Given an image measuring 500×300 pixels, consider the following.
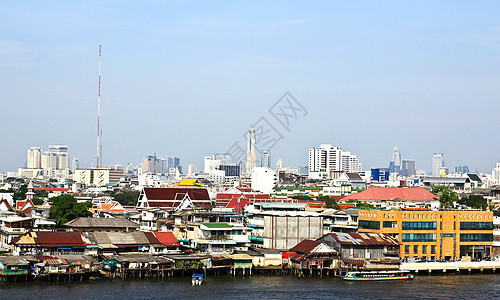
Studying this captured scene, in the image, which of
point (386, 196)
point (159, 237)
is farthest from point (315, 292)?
point (386, 196)

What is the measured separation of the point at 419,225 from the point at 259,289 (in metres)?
17.7

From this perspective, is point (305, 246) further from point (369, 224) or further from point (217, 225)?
point (217, 225)

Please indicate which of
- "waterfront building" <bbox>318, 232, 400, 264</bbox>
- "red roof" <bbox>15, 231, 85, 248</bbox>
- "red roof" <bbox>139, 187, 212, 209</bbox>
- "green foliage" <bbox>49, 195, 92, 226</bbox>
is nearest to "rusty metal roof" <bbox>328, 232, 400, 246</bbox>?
"waterfront building" <bbox>318, 232, 400, 264</bbox>

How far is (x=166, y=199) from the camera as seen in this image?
82875 millimetres

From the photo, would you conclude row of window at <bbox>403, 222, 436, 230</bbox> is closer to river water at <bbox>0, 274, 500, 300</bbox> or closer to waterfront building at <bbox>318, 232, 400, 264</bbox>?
waterfront building at <bbox>318, 232, 400, 264</bbox>

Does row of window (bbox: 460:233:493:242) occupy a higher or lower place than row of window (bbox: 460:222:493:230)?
lower

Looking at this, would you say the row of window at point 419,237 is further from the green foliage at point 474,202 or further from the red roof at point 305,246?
the green foliage at point 474,202

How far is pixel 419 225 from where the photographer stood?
58.8 m

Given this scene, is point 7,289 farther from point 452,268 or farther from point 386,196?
point 386,196

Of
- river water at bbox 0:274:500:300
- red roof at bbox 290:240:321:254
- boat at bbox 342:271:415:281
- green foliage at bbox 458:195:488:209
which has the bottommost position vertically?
river water at bbox 0:274:500:300

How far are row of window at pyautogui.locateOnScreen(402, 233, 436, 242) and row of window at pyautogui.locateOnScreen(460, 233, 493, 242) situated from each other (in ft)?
9.19

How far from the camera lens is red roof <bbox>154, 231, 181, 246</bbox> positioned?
190 feet

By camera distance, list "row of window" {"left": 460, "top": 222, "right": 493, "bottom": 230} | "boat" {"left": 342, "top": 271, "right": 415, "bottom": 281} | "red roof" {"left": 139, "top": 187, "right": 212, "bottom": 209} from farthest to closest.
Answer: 1. "red roof" {"left": 139, "top": 187, "right": 212, "bottom": 209}
2. "row of window" {"left": 460, "top": 222, "right": 493, "bottom": 230}
3. "boat" {"left": 342, "top": 271, "right": 415, "bottom": 281}

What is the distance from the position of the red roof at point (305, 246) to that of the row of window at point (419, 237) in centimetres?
761
